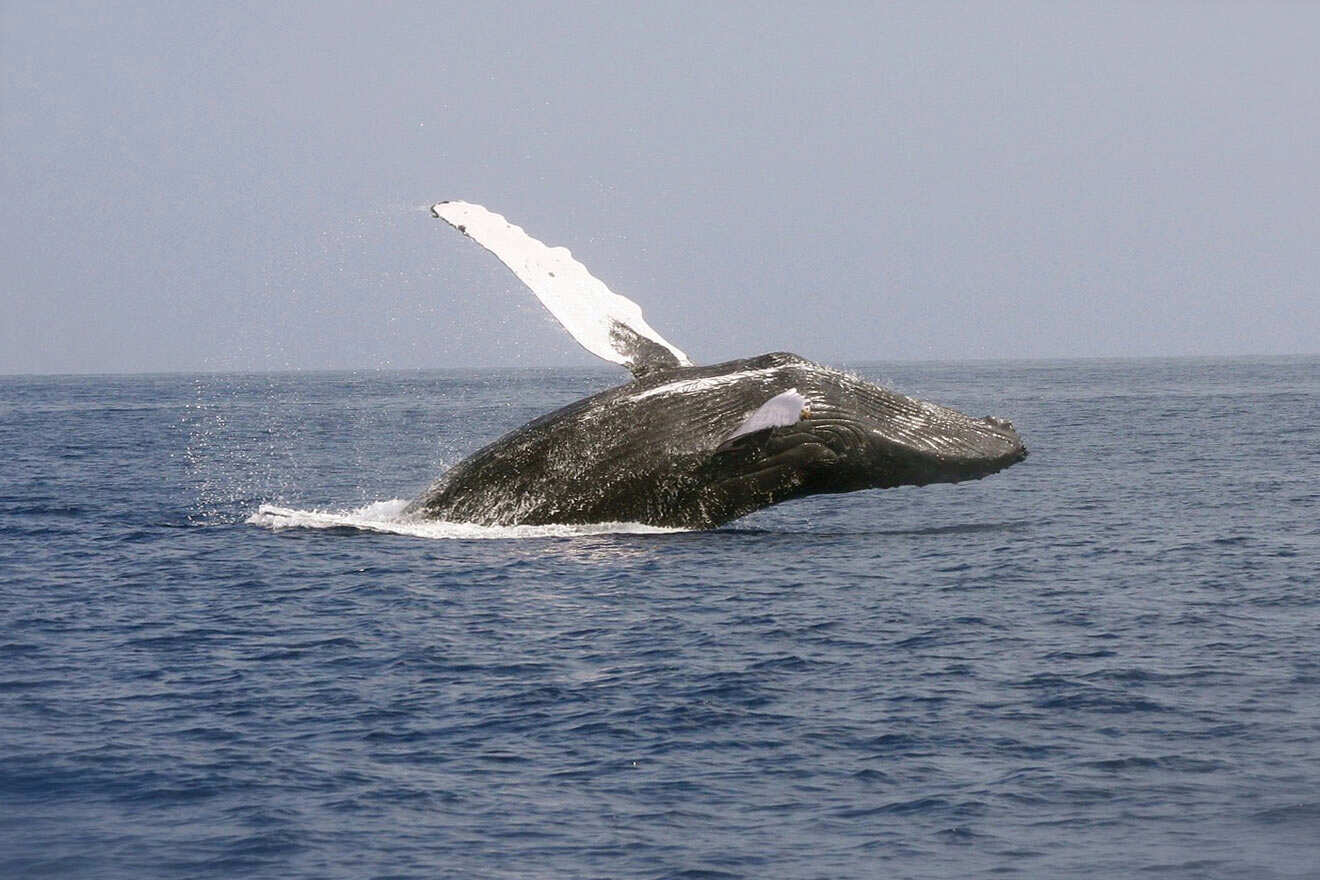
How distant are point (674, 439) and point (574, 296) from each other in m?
1.83

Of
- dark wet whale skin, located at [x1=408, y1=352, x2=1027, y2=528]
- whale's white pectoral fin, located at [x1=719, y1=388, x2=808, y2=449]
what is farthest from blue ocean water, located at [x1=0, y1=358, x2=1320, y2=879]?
whale's white pectoral fin, located at [x1=719, y1=388, x2=808, y2=449]

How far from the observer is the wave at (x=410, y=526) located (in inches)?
569

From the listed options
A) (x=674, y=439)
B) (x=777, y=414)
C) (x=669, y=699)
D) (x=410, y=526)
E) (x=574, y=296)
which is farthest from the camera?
(x=410, y=526)

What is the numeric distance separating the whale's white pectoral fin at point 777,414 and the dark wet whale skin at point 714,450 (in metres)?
0.78

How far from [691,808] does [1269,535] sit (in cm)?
1068

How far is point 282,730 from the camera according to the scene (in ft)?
28.3

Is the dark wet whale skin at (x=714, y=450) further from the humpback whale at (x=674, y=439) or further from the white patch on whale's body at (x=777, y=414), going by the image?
the white patch on whale's body at (x=777, y=414)

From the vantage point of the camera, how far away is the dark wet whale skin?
13.8 m

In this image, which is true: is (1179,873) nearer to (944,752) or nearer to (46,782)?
(944,752)

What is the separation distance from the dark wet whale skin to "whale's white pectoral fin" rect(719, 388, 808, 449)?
0.78 m

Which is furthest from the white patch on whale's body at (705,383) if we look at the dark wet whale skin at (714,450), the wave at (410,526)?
the wave at (410,526)

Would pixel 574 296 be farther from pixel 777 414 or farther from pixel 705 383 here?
pixel 777 414

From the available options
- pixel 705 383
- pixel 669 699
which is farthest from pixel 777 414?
pixel 669 699

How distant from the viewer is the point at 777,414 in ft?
41.2
